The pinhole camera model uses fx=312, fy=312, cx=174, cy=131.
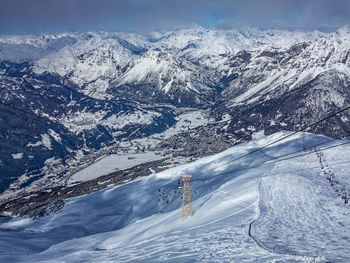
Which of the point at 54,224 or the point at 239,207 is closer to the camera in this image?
the point at 239,207

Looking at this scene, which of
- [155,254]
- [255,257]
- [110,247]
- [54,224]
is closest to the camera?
[255,257]

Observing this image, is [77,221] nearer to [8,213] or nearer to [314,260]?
[8,213]

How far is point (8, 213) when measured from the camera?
146 meters

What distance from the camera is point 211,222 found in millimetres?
56469

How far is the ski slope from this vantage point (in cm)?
3872

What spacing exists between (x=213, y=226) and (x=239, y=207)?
11433 mm

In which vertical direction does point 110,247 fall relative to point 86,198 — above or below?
below

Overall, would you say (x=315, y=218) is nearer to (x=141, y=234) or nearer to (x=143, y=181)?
(x=141, y=234)

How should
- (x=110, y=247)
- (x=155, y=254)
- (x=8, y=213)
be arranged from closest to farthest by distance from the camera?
(x=155, y=254)
(x=110, y=247)
(x=8, y=213)

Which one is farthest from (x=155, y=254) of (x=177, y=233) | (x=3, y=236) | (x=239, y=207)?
(x=3, y=236)

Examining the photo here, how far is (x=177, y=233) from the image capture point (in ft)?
183

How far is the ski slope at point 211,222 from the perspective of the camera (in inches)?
1524

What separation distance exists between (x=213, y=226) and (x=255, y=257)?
19.3 m

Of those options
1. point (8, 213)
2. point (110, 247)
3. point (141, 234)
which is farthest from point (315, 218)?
point (8, 213)
